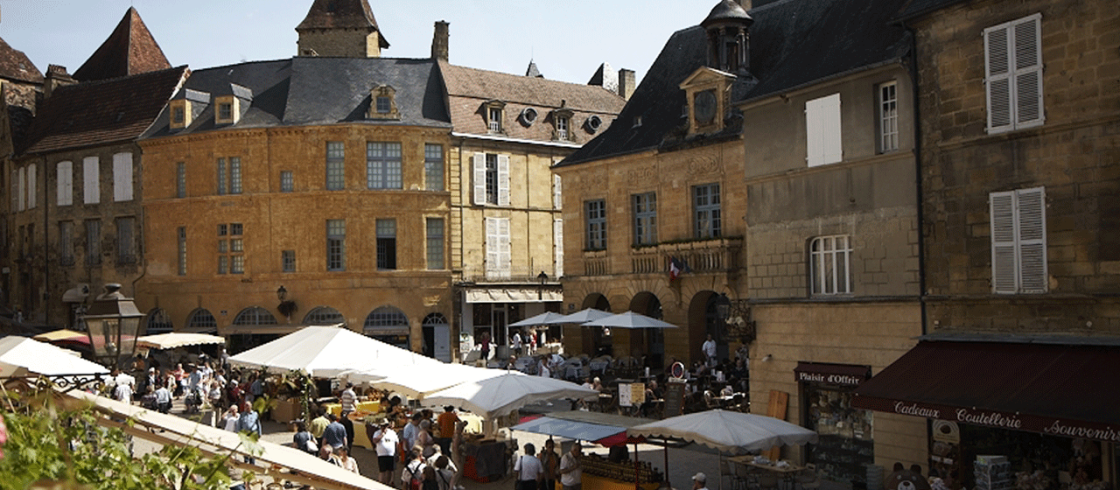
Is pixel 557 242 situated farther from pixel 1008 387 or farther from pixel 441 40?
pixel 1008 387

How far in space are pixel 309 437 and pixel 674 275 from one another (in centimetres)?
1509

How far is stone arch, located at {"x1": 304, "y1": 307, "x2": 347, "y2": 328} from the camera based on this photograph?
38.4 metres

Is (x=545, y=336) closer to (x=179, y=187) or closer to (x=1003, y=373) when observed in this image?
(x=179, y=187)

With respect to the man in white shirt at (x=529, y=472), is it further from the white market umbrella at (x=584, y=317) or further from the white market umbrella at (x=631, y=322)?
the white market umbrella at (x=584, y=317)

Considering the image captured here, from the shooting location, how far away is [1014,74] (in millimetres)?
14992

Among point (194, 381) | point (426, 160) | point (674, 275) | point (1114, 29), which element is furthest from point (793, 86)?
point (426, 160)

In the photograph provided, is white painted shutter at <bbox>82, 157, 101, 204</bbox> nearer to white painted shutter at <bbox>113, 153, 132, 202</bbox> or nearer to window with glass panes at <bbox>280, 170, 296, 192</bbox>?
→ white painted shutter at <bbox>113, 153, 132, 202</bbox>

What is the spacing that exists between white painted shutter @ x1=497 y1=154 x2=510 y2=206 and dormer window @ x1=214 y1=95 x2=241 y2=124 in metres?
9.16

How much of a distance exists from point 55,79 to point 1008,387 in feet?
137

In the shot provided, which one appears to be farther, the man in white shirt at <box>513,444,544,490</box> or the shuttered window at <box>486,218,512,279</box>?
the shuttered window at <box>486,218,512,279</box>

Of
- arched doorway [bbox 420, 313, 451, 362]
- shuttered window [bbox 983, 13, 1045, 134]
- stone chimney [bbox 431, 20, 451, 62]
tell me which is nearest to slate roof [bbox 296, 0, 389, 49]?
stone chimney [bbox 431, 20, 451, 62]

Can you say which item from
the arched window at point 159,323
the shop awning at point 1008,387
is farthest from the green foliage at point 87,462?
the arched window at point 159,323

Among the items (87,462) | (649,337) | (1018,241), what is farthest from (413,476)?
Answer: (649,337)

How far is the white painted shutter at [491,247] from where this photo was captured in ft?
130
